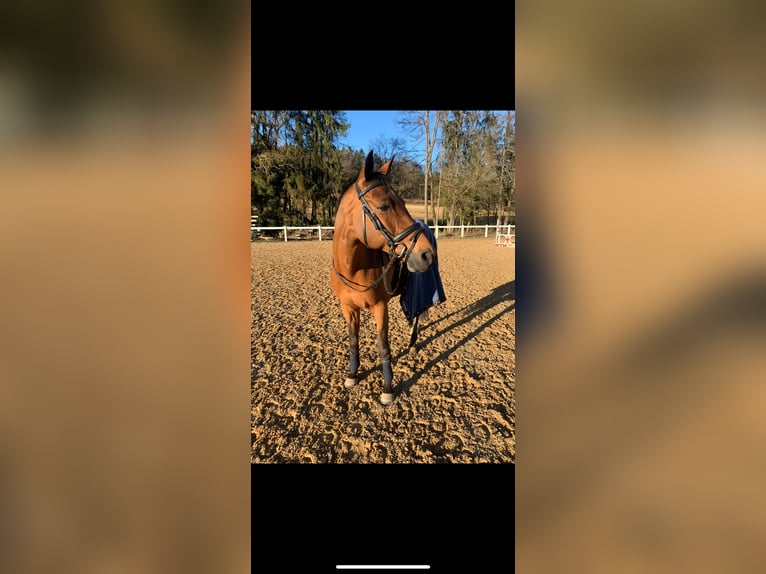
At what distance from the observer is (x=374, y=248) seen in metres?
2.65

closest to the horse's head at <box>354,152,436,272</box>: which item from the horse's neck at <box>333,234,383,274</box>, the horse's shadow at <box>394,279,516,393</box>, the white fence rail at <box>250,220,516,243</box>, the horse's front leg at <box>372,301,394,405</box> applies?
the horse's neck at <box>333,234,383,274</box>

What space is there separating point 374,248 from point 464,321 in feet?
11.3

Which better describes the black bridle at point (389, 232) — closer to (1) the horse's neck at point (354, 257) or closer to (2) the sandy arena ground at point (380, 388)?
(1) the horse's neck at point (354, 257)

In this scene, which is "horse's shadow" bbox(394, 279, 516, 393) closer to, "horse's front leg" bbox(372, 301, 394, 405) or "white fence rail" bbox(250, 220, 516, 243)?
"horse's front leg" bbox(372, 301, 394, 405)

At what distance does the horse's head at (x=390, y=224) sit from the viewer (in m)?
2.39

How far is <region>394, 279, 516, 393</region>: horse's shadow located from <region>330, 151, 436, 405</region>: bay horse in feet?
2.41
